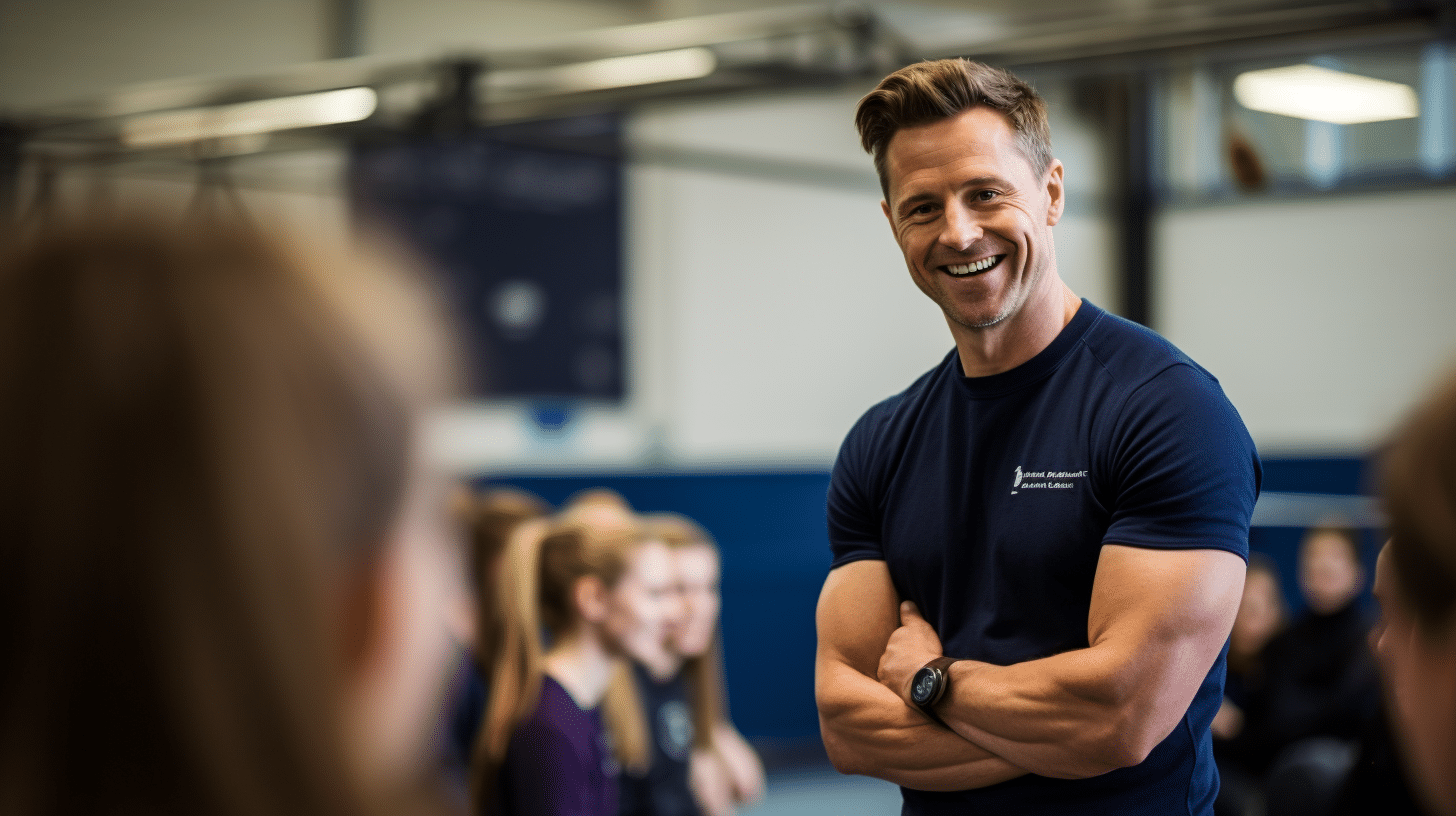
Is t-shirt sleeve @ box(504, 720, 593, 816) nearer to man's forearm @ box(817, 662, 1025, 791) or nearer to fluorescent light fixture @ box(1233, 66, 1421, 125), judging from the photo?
man's forearm @ box(817, 662, 1025, 791)

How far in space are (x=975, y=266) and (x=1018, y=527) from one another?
15.4 inches

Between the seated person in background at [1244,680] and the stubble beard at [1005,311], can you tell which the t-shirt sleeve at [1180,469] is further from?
the seated person in background at [1244,680]

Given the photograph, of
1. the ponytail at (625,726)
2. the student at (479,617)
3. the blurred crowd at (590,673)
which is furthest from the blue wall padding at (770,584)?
the ponytail at (625,726)

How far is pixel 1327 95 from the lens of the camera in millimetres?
9750

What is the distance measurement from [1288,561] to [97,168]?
301 inches

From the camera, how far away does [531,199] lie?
8375 millimetres

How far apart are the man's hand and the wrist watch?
0.01m

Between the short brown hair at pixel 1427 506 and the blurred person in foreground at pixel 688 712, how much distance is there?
2800mm

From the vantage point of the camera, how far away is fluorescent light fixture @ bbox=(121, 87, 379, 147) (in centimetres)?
603

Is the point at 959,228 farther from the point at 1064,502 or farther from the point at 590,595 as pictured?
the point at 590,595

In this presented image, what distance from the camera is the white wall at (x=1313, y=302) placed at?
10008 mm

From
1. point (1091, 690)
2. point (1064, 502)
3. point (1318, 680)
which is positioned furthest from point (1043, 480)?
point (1318, 680)

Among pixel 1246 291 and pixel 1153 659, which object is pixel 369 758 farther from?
pixel 1246 291

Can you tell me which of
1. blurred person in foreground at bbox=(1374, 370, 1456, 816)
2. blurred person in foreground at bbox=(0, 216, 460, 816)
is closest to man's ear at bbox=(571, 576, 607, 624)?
blurred person in foreground at bbox=(1374, 370, 1456, 816)
